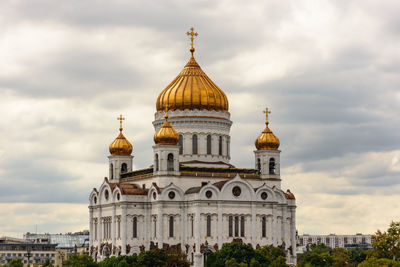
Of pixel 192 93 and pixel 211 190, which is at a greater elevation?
pixel 192 93

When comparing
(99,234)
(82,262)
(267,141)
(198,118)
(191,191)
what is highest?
(198,118)

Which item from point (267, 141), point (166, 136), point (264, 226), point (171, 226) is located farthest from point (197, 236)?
point (267, 141)

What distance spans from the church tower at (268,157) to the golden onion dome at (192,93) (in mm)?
5468

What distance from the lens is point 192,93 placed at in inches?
3979

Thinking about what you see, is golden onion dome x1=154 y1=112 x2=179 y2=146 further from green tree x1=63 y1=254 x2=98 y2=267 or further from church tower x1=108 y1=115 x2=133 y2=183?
green tree x1=63 y1=254 x2=98 y2=267

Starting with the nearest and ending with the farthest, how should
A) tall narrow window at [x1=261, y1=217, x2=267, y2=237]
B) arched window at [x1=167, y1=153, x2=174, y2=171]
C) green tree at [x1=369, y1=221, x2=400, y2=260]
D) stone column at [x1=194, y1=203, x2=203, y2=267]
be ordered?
green tree at [x1=369, y1=221, x2=400, y2=260] < stone column at [x1=194, y1=203, x2=203, y2=267] < arched window at [x1=167, y1=153, x2=174, y2=171] < tall narrow window at [x1=261, y1=217, x2=267, y2=237]

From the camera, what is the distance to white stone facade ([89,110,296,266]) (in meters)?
92.9

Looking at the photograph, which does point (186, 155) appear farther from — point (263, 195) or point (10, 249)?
point (10, 249)

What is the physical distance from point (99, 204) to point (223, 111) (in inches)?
663

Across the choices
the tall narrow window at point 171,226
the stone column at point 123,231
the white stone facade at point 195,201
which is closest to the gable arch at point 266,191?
the white stone facade at point 195,201

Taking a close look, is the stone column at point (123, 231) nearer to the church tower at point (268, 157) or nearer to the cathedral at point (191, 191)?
the cathedral at point (191, 191)

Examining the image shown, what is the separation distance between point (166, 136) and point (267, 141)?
39.3ft

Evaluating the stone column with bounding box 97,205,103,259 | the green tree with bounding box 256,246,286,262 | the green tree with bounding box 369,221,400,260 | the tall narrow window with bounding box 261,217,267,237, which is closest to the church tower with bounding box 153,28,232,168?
the tall narrow window with bounding box 261,217,267,237

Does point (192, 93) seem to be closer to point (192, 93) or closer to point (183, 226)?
point (192, 93)
